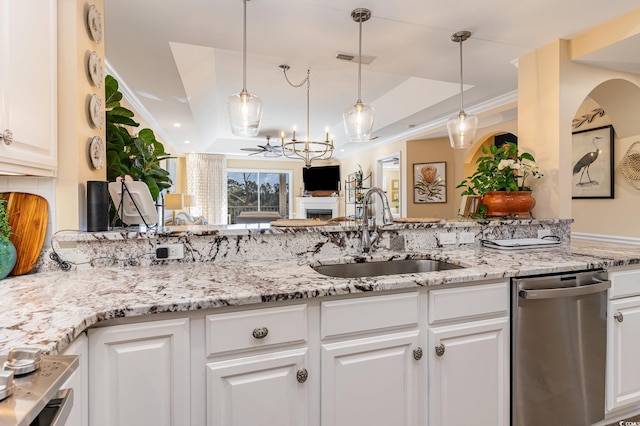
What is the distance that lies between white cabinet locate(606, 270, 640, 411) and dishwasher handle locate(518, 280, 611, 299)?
0.16 m

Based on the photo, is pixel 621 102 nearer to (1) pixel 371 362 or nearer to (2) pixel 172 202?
(1) pixel 371 362

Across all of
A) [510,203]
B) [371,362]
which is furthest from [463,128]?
[371,362]

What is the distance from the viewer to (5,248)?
4.44 ft

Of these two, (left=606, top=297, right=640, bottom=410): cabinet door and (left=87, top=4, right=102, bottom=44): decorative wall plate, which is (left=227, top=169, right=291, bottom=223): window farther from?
(left=606, top=297, right=640, bottom=410): cabinet door

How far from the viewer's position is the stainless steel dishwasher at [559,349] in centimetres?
154

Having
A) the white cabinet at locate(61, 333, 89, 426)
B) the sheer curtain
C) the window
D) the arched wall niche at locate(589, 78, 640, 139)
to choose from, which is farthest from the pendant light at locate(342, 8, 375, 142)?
the window

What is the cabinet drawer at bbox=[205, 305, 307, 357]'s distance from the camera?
113 centimetres

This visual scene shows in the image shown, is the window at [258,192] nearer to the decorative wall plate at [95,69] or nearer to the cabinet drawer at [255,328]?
the decorative wall plate at [95,69]

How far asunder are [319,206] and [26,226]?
7906mm

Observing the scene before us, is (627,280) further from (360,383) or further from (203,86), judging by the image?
(203,86)

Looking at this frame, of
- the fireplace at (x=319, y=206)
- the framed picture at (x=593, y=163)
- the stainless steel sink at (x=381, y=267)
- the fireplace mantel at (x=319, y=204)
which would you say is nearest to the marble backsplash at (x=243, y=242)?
the stainless steel sink at (x=381, y=267)

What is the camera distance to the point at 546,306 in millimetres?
1576

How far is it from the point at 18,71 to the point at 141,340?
106 cm

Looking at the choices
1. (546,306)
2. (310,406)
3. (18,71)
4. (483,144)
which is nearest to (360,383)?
(310,406)
